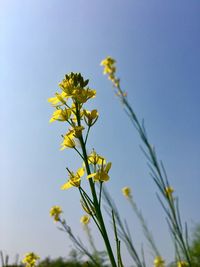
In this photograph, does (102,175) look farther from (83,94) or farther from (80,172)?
(83,94)

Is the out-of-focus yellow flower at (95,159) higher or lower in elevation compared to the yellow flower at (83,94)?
lower

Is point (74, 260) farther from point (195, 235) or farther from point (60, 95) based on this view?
point (60, 95)

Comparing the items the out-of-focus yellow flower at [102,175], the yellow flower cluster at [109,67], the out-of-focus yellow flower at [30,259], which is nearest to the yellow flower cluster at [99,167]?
the out-of-focus yellow flower at [102,175]

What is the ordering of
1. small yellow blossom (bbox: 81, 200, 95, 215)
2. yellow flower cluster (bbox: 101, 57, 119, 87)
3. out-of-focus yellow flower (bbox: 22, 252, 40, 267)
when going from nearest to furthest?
small yellow blossom (bbox: 81, 200, 95, 215), out-of-focus yellow flower (bbox: 22, 252, 40, 267), yellow flower cluster (bbox: 101, 57, 119, 87)

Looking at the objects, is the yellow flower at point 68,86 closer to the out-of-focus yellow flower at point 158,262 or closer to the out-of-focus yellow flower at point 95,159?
the out-of-focus yellow flower at point 95,159

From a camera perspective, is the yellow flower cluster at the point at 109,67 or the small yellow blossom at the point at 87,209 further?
the yellow flower cluster at the point at 109,67

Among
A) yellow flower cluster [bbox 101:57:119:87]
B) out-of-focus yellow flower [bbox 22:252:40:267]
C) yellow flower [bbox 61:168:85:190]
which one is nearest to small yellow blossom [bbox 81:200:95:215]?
yellow flower [bbox 61:168:85:190]

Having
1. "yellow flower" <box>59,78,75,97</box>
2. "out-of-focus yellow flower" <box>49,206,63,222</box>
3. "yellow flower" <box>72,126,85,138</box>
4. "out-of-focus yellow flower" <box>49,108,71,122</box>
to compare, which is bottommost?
"yellow flower" <box>72,126,85,138</box>

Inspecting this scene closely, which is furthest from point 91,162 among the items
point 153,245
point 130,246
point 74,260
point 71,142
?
point 74,260

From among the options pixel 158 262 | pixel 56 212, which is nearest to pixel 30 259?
pixel 56 212

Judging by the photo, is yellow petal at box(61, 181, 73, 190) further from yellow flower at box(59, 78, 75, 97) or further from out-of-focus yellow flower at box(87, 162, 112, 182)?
yellow flower at box(59, 78, 75, 97)
